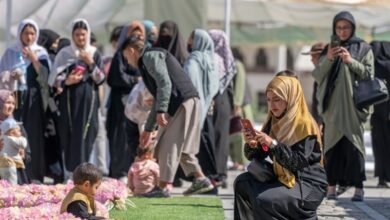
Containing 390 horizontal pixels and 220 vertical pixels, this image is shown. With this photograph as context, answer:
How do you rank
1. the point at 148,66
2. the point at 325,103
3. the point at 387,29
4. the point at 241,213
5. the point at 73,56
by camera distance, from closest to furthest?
the point at 241,213 < the point at 148,66 < the point at 325,103 < the point at 73,56 < the point at 387,29

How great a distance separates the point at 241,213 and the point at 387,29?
13.5 metres

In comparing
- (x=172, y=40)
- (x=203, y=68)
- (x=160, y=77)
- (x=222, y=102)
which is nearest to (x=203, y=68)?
(x=203, y=68)

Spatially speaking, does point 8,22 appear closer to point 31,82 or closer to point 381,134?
point 31,82

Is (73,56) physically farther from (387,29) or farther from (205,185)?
(387,29)

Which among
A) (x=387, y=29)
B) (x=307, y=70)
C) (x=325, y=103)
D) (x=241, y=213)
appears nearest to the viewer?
(x=241, y=213)

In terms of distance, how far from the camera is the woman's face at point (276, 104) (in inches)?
298

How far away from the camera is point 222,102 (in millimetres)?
12234

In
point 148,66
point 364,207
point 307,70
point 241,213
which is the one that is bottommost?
point 307,70

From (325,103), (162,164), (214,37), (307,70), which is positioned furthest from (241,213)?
(307,70)

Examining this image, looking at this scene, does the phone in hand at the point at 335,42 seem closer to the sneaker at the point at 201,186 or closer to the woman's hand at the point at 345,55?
the woman's hand at the point at 345,55

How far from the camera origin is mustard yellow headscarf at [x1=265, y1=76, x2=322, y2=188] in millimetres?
7512

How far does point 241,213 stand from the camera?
7.63m

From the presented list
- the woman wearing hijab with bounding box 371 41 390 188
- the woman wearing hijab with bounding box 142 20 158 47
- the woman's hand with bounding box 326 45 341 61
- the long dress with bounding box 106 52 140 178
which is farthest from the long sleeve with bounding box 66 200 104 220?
the woman wearing hijab with bounding box 371 41 390 188

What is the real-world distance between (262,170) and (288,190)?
25 centimetres
